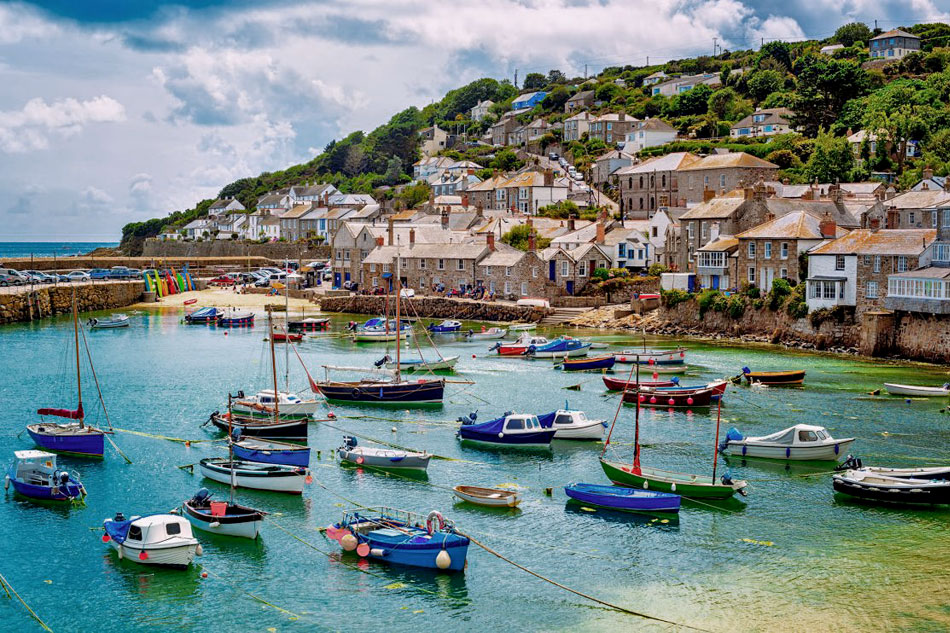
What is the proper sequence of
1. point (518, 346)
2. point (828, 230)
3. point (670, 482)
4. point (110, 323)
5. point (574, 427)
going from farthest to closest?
point (110, 323) < point (828, 230) < point (518, 346) < point (574, 427) < point (670, 482)

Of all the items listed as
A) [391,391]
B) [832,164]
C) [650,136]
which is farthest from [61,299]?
[650,136]

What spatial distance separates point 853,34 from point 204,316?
13011 centimetres

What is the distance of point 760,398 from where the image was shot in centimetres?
5006

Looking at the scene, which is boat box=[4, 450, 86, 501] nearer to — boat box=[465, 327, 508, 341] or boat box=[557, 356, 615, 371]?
boat box=[557, 356, 615, 371]

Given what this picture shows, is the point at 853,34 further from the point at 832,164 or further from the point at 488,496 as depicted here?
the point at 488,496

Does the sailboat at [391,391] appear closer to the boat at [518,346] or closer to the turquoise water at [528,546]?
the turquoise water at [528,546]

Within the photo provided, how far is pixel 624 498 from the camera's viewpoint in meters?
32.8

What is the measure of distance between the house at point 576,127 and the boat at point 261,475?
426ft

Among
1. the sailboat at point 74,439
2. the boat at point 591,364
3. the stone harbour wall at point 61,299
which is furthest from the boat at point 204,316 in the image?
the sailboat at point 74,439

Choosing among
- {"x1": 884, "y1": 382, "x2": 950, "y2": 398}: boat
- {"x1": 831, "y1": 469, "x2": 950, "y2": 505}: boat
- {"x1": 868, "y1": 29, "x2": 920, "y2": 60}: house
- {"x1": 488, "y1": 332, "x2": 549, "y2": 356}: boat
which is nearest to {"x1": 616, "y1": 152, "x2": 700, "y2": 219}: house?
{"x1": 488, "y1": 332, "x2": 549, "y2": 356}: boat

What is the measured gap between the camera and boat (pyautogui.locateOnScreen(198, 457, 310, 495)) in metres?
34.8

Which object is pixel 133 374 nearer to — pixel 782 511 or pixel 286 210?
pixel 782 511

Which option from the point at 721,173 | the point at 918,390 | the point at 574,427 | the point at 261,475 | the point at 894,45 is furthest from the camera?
the point at 894,45

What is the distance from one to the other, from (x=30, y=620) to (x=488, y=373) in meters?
36.5
